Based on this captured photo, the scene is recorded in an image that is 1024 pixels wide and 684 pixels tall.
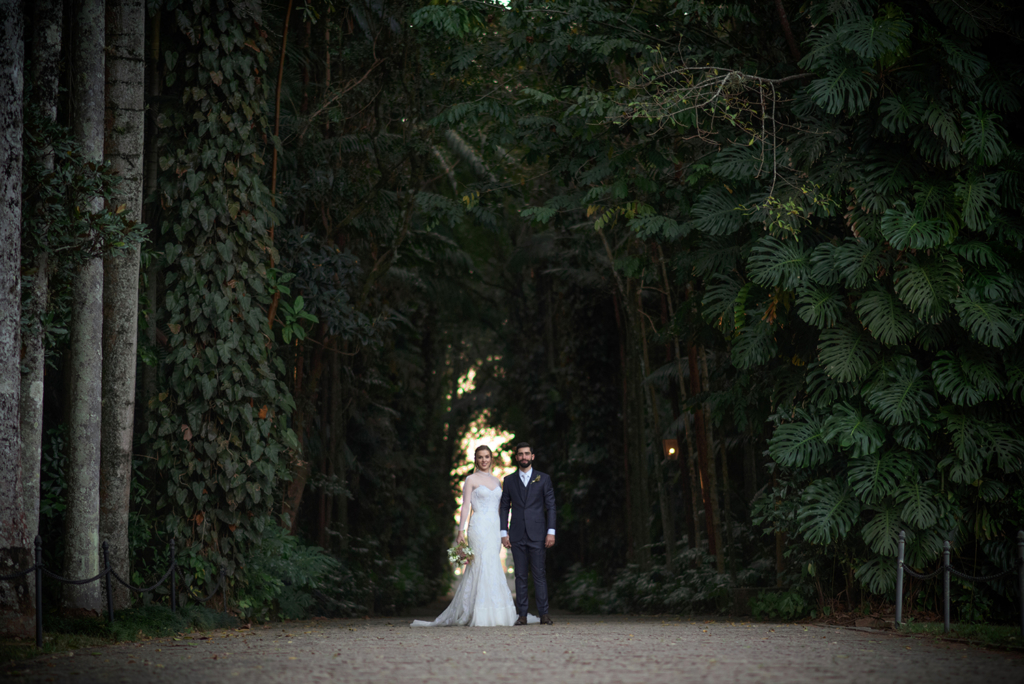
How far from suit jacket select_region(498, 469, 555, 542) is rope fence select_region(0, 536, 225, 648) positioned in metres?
3.50

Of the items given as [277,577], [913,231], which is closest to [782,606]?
[913,231]

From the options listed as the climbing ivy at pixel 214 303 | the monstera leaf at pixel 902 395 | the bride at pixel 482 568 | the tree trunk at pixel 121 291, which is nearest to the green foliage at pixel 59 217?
the tree trunk at pixel 121 291

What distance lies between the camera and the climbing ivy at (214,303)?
1168 centimetres

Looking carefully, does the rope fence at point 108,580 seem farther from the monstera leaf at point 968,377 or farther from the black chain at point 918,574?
the monstera leaf at point 968,377

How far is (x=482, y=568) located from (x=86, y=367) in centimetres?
512

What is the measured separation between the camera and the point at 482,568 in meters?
12.2

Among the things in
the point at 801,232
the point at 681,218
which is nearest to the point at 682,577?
the point at 681,218

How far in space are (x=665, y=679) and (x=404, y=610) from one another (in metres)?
19.0

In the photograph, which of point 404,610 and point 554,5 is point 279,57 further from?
point 404,610

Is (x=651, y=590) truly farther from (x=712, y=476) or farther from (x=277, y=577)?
(x=277, y=577)

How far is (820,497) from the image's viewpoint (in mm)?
10781

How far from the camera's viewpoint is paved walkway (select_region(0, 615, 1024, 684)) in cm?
632

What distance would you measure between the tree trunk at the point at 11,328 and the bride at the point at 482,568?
4876mm

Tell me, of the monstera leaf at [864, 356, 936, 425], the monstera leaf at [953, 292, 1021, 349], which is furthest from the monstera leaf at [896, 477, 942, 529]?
the monstera leaf at [953, 292, 1021, 349]
